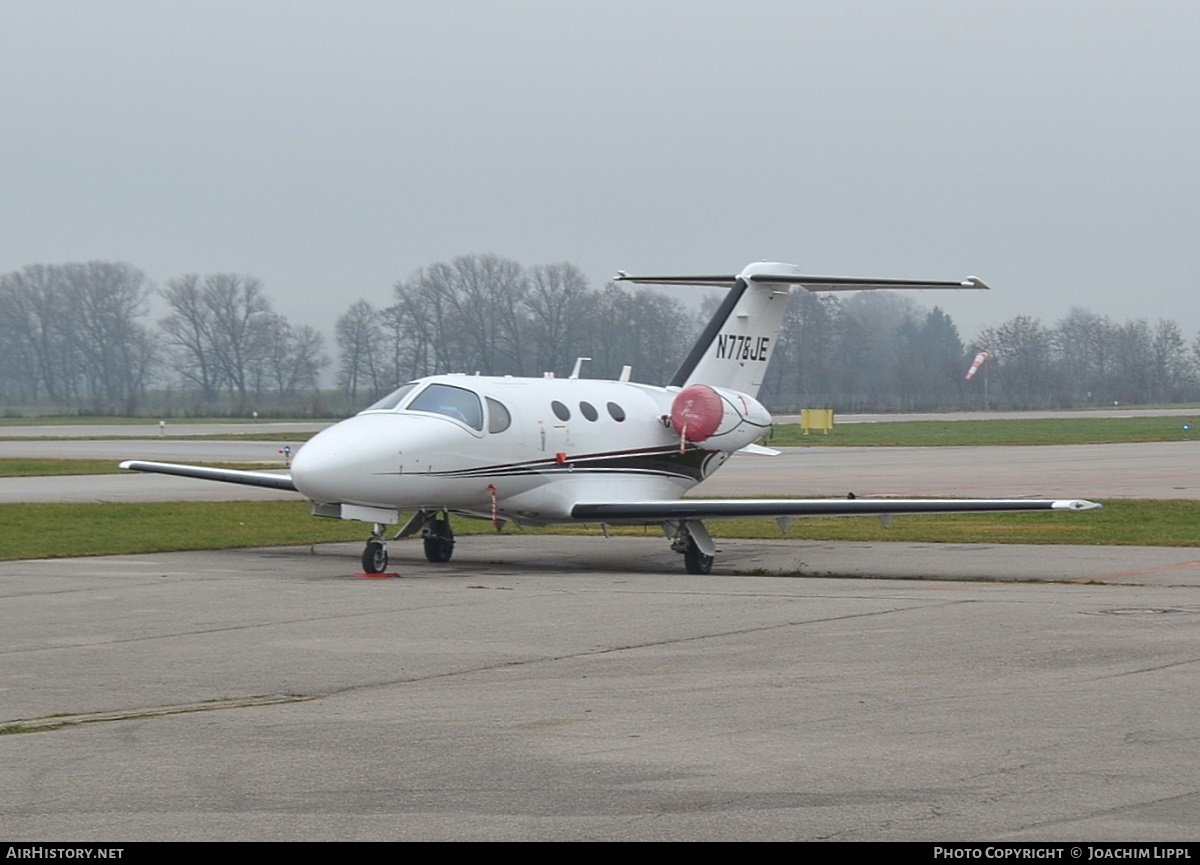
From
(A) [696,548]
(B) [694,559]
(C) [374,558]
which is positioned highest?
(C) [374,558]

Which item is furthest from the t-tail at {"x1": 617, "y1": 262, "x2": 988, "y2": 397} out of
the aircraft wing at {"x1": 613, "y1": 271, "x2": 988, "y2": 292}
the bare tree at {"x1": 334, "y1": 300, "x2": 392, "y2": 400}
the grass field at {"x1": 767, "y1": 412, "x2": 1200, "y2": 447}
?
the bare tree at {"x1": 334, "y1": 300, "x2": 392, "y2": 400}

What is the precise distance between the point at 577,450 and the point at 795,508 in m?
3.46

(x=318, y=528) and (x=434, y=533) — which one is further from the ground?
(x=434, y=533)

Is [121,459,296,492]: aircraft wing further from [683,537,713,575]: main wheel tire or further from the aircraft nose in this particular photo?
[683,537,713,575]: main wheel tire

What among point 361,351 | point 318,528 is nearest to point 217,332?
point 361,351

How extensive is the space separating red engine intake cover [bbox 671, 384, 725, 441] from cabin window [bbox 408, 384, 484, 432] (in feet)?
12.0

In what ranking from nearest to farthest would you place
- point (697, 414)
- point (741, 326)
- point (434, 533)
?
point (434, 533) < point (697, 414) < point (741, 326)

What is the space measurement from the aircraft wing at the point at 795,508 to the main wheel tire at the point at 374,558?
112 inches

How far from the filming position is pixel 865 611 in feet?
46.5

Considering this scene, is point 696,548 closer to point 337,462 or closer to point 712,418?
point 712,418

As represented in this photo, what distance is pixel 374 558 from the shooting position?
18.3 metres

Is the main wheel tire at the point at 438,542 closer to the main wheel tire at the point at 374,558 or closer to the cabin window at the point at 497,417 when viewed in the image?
the cabin window at the point at 497,417

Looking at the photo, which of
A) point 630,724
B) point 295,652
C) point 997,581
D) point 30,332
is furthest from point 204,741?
point 30,332

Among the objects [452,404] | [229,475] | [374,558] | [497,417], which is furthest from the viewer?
[229,475]
